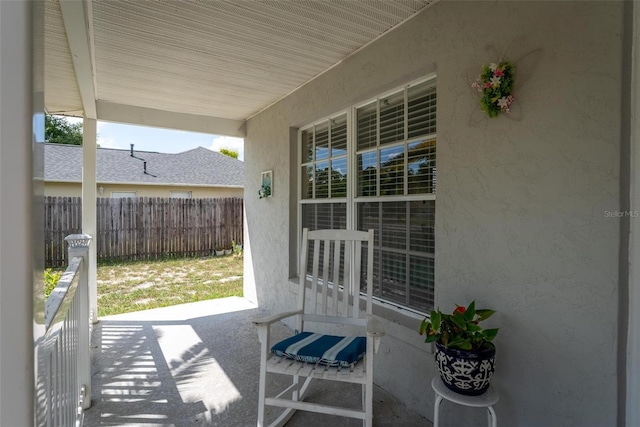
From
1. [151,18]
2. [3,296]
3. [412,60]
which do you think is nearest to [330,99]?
[412,60]

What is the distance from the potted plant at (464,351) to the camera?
1.53 meters

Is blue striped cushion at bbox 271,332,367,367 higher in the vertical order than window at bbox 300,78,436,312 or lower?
lower

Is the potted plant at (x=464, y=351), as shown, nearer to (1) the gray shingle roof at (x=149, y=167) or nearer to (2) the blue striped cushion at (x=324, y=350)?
(2) the blue striped cushion at (x=324, y=350)

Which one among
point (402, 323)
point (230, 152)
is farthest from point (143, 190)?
point (230, 152)

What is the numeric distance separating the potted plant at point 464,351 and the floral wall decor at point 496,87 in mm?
999

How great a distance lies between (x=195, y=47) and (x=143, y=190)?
9.16m

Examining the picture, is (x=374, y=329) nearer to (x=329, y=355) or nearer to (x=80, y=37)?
(x=329, y=355)

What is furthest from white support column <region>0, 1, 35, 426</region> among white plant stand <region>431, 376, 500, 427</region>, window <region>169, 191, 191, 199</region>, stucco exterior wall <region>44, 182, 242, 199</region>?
window <region>169, 191, 191, 199</region>

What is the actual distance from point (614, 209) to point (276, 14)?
84.3 inches

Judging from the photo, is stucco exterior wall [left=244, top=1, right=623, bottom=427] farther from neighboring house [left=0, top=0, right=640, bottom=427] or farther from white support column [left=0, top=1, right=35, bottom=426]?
white support column [left=0, top=1, right=35, bottom=426]

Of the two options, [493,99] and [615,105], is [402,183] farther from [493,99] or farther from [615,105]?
[615,105]

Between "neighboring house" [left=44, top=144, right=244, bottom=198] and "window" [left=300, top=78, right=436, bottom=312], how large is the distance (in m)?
8.42

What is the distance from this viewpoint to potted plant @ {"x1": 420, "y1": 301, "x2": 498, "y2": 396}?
1.53 metres

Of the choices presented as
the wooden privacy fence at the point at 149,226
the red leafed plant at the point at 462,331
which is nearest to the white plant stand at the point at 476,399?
the red leafed plant at the point at 462,331
